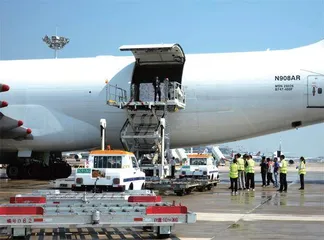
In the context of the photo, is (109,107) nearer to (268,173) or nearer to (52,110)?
(52,110)

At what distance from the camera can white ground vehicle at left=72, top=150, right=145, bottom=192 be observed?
1823 centimetres

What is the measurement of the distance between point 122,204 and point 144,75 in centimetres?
1736

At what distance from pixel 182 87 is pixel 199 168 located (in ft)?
15.0

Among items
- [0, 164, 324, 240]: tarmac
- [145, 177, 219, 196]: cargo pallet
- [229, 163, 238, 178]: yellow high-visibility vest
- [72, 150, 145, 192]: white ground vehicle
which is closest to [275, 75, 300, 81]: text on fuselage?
[229, 163, 238, 178]: yellow high-visibility vest

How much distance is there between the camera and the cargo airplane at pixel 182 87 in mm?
26219

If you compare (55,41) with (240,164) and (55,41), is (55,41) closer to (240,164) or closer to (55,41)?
(55,41)

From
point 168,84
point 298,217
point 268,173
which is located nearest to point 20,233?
point 298,217

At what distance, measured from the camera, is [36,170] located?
32344 mm

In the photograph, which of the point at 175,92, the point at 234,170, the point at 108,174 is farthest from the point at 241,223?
the point at 175,92

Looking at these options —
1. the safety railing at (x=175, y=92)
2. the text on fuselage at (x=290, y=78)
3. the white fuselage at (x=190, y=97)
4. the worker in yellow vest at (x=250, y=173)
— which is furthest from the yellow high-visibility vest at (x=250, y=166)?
the safety railing at (x=175, y=92)

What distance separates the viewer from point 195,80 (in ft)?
88.3

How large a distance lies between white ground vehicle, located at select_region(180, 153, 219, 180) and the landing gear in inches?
306

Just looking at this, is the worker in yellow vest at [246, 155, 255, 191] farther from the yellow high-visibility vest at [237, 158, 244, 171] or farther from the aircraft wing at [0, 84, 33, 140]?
the aircraft wing at [0, 84, 33, 140]

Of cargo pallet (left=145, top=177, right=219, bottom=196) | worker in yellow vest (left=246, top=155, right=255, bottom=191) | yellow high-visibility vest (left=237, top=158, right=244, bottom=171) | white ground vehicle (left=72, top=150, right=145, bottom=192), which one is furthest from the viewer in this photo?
worker in yellow vest (left=246, top=155, right=255, bottom=191)
